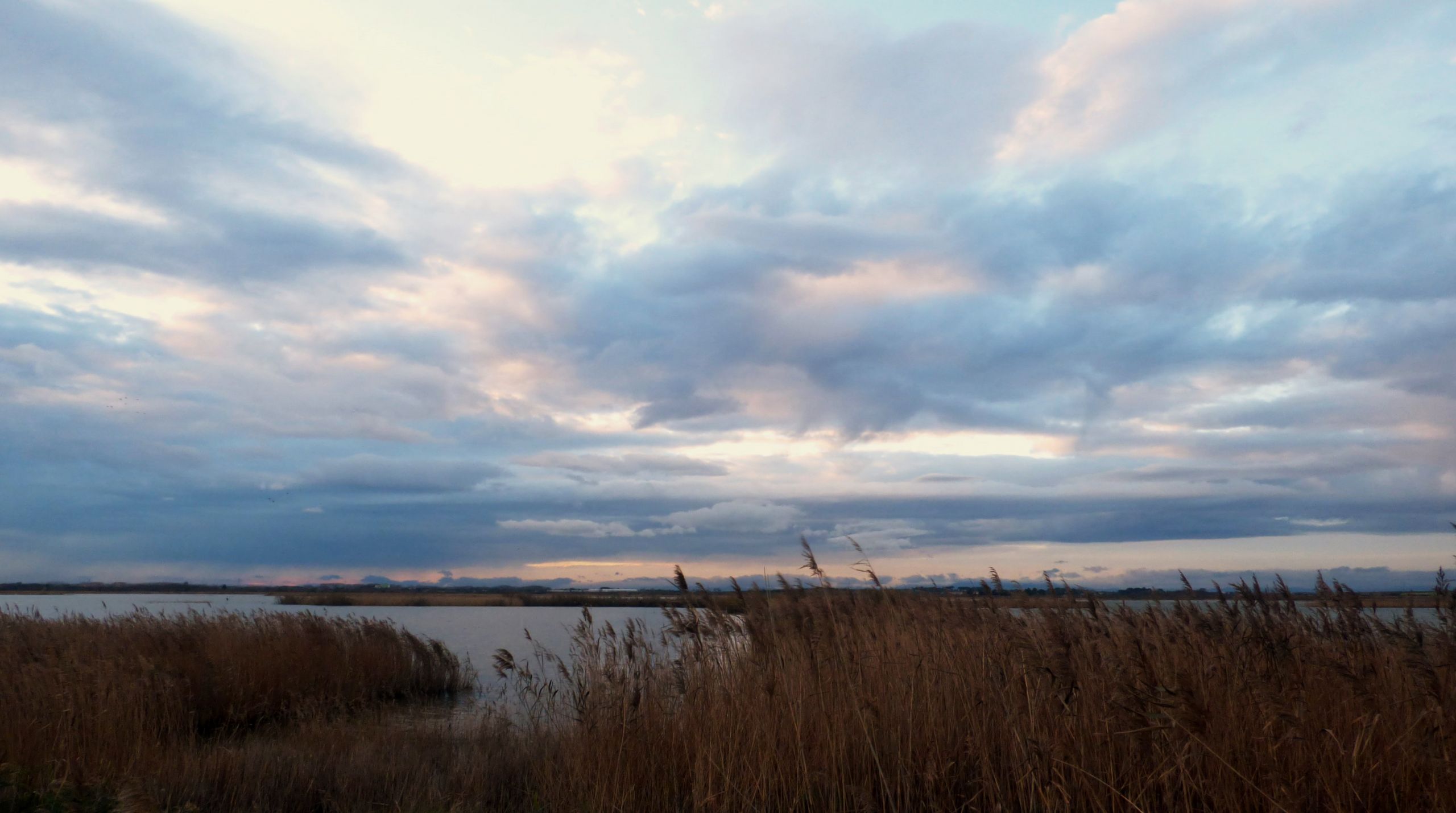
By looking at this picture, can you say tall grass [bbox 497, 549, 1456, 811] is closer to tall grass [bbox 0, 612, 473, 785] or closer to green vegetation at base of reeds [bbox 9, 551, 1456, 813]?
green vegetation at base of reeds [bbox 9, 551, 1456, 813]

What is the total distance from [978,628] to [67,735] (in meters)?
9.21

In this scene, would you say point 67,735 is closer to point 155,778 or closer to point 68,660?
point 155,778

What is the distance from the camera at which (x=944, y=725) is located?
5.52 metres

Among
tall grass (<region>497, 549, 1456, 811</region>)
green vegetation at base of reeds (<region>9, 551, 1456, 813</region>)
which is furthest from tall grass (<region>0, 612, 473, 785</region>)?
tall grass (<region>497, 549, 1456, 811</region>)

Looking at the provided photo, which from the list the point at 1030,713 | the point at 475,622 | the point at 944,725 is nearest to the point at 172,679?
the point at 944,725

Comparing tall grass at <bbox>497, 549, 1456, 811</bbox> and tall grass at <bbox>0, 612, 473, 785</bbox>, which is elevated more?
tall grass at <bbox>497, 549, 1456, 811</bbox>

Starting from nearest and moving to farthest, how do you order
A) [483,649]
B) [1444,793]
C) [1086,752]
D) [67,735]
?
[1444,793] → [1086,752] → [67,735] → [483,649]

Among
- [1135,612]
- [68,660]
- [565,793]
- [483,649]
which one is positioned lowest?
[483,649]

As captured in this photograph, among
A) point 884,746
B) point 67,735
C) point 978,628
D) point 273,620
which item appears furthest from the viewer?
point 273,620

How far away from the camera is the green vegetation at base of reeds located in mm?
4199

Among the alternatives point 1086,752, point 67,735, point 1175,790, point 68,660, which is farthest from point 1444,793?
point 68,660

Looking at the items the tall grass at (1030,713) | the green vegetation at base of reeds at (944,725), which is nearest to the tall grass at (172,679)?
the green vegetation at base of reeds at (944,725)

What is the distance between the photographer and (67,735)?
25.5 feet

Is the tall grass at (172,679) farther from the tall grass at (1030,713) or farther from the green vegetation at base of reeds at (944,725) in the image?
the tall grass at (1030,713)
